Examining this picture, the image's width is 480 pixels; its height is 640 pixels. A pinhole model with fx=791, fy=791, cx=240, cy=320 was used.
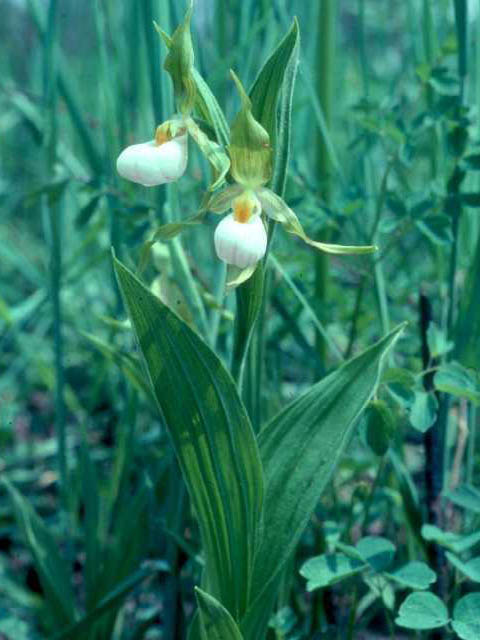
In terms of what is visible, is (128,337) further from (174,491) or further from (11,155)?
(11,155)

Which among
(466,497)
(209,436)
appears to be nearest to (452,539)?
(466,497)

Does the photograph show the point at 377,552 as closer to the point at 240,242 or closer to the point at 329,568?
the point at 329,568

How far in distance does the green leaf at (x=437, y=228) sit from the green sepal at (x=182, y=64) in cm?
30

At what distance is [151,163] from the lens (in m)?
0.57

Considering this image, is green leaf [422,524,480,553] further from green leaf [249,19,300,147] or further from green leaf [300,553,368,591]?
green leaf [249,19,300,147]

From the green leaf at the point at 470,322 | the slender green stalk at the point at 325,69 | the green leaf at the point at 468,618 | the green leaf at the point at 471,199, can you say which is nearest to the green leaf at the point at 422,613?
the green leaf at the point at 468,618

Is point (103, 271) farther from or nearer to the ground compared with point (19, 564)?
farther from the ground

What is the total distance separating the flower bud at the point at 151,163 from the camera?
0.57 metres

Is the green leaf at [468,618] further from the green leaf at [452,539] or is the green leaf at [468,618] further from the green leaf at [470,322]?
the green leaf at [470,322]

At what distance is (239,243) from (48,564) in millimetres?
535

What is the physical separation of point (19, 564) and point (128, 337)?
39 centimetres

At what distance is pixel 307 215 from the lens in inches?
35.3

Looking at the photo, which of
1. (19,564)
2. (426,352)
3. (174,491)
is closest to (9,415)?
(19,564)

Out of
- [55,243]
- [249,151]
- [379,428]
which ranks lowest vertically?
[379,428]
